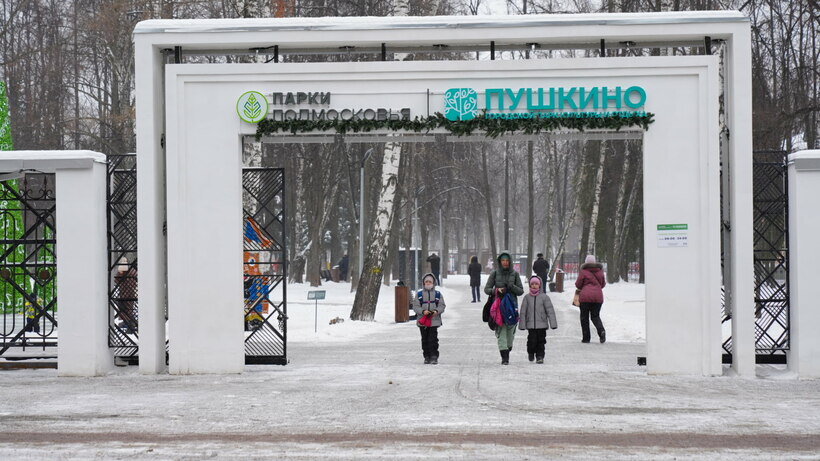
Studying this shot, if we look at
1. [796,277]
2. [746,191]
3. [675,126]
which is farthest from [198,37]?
[796,277]

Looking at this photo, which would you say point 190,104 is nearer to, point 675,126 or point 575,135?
point 575,135

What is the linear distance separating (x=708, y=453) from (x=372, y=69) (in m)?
8.08

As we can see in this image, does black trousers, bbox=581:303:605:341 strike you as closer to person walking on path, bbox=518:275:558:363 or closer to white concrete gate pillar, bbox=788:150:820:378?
person walking on path, bbox=518:275:558:363

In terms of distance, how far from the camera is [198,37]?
52.4ft

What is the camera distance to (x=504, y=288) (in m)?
17.3

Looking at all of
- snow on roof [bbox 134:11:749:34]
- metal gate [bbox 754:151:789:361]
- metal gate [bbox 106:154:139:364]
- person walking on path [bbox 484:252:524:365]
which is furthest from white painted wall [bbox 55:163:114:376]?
metal gate [bbox 754:151:789:361]

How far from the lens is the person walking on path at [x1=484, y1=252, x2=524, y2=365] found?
1695 centimetres

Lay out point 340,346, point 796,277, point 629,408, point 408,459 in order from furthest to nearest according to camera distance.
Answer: point 340,346 < point 796,277 < point 629,408 < point 408,459

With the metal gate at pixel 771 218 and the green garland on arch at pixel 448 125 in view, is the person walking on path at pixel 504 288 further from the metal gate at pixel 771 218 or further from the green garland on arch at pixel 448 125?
the metal gate at pixel 771 218

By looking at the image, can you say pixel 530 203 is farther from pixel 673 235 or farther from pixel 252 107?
pixel 252 107

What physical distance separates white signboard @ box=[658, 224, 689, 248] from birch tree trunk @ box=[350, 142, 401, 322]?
12.9m

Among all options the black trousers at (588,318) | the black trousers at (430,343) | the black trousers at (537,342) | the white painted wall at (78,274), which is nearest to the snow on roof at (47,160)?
the white painted wall at (78,274)

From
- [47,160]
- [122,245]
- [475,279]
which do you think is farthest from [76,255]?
[475,279]

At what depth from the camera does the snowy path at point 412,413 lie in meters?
9.71
